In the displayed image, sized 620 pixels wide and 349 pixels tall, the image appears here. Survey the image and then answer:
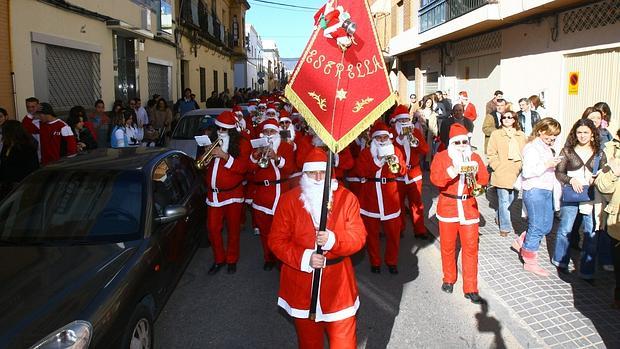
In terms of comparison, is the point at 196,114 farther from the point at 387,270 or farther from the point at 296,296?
the point at 296,296

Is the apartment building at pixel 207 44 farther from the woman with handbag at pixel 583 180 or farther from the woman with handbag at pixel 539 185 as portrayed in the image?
the woman with handbag at pixel 583 180

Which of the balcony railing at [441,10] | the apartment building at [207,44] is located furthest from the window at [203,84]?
the balcony railing at [441,10]

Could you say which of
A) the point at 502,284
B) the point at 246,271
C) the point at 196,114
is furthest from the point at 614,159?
the point at 196,114

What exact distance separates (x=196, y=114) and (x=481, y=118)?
29.4 feet

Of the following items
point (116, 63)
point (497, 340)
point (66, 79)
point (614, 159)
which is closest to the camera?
point (497, 340)

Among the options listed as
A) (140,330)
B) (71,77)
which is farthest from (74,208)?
(71,77)

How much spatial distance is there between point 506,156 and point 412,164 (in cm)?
124

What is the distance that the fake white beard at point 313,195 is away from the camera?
3223 millimetres

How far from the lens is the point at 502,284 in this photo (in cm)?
530

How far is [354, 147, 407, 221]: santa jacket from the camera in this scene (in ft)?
18.8

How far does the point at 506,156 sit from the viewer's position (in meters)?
6.89

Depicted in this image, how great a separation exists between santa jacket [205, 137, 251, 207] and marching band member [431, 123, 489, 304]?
213cm

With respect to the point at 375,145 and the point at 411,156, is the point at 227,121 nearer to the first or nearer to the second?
the point at 375,145

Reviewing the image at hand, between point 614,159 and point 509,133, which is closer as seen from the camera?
point 614,159
